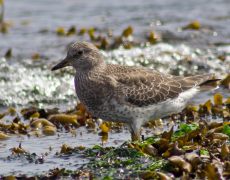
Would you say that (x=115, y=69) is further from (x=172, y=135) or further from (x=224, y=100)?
(x=224, y=100)

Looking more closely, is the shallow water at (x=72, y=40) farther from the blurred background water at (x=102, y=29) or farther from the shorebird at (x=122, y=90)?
the shorebird at (x=122, y=90)

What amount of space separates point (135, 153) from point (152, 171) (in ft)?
2.03

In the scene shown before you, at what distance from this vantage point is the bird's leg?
325 inches

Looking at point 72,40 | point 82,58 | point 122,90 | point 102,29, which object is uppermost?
point 102,29

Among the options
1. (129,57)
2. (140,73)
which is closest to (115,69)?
(140,73)

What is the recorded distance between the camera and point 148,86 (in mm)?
8617

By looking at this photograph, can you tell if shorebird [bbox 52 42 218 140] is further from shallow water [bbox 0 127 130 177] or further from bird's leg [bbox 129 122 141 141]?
shallow water [bbox 0 127 130 177]

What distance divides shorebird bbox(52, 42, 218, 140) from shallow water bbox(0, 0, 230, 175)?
538 mm

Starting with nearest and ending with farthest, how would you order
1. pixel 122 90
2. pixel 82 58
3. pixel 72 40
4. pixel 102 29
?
pixel 122 90
pixel 82 58
pixel 72 40
pixel 102 29

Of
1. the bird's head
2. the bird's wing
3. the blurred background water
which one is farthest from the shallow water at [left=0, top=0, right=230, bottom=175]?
the bird's head

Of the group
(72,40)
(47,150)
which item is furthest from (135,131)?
(72,40)

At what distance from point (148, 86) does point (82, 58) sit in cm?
89

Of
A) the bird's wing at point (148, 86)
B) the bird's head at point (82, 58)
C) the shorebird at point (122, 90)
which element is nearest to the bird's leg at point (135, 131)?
the shorebird at point (122, 90)

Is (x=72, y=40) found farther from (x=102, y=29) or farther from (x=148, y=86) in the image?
(x=148, y=86)
